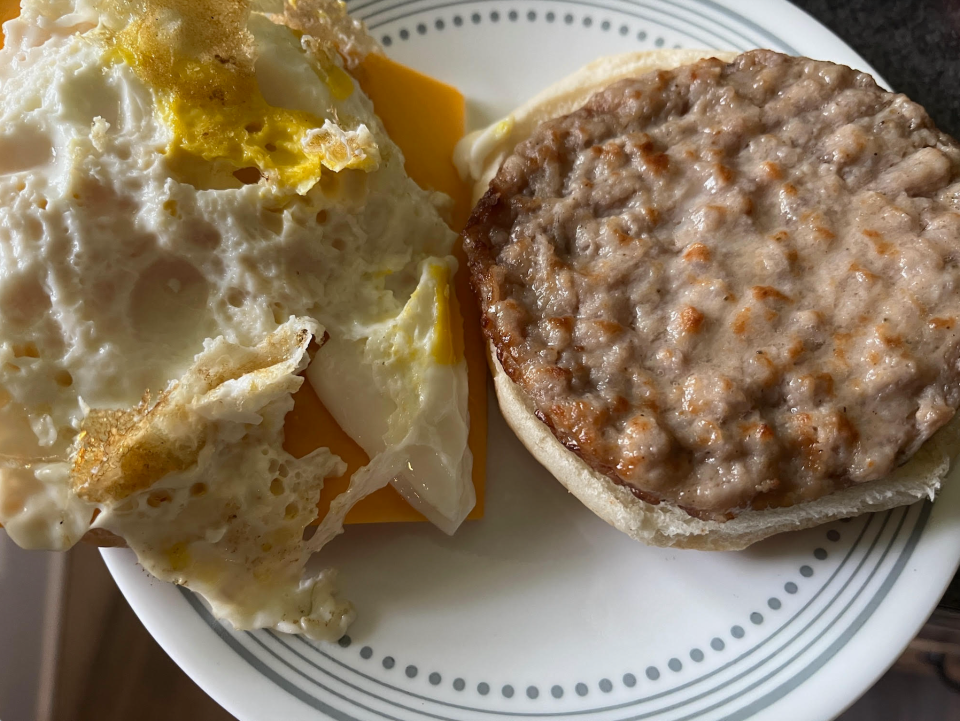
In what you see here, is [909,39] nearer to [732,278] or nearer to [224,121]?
[732,278]

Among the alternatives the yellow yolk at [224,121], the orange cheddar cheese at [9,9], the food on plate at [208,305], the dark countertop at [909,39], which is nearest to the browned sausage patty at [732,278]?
the food on plate at [208,305]

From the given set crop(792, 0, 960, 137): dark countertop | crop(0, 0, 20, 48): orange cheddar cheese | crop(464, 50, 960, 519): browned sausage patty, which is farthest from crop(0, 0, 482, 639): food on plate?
crop(792, 0, 960, 137): dark countertop

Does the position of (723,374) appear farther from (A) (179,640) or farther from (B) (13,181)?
(B) (13,181)

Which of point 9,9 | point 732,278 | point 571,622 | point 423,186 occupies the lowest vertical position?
point 571,622

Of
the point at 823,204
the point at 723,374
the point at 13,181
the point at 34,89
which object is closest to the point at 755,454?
the point at 723,374

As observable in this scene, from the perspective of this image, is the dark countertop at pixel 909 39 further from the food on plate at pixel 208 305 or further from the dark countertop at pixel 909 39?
the food on plate at pixel 208 305

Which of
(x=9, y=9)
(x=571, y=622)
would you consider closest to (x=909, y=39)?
(x=571, y=622)

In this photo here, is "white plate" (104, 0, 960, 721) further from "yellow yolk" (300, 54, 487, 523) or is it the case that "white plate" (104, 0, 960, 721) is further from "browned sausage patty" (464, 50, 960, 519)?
"browned sausage patty" (464, 50, 960, 519)
